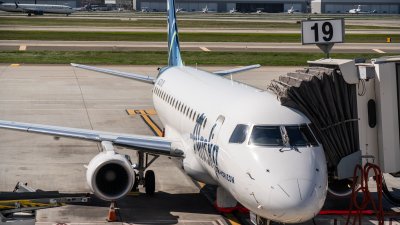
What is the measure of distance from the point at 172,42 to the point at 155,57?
4253 centimetres

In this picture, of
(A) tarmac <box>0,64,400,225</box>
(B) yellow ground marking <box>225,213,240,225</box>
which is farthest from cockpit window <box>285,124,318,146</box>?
(B) yellow ground marking <box>225,213,240,225</box>

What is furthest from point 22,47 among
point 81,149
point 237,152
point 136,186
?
point 237,152

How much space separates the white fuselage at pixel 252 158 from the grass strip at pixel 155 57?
48.6 meters

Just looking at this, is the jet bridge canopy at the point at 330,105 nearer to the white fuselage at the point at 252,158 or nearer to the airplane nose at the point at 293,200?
the white fuselage at the point at 252,158

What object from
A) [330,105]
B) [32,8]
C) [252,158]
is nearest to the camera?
[252,158]

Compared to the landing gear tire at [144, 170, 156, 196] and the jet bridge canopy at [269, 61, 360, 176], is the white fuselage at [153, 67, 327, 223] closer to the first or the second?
the jet bridge canopy at [269, 61, 360, 176]

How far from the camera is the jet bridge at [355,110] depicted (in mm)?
18250

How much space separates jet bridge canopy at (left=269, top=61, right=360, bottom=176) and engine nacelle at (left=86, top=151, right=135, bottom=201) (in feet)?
14.8

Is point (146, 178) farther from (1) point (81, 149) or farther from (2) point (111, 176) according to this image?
(1) point (81, 149)

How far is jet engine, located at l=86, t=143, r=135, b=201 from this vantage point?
19.9 m

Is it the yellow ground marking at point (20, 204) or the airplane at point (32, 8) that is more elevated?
the airplane at point (32, 8)

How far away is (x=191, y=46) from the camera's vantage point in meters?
90.4

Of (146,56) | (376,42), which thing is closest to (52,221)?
(146,56)

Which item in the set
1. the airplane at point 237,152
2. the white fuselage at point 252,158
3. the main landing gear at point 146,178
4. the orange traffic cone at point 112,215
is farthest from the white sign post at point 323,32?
the orange traffic cone at point 112,215
